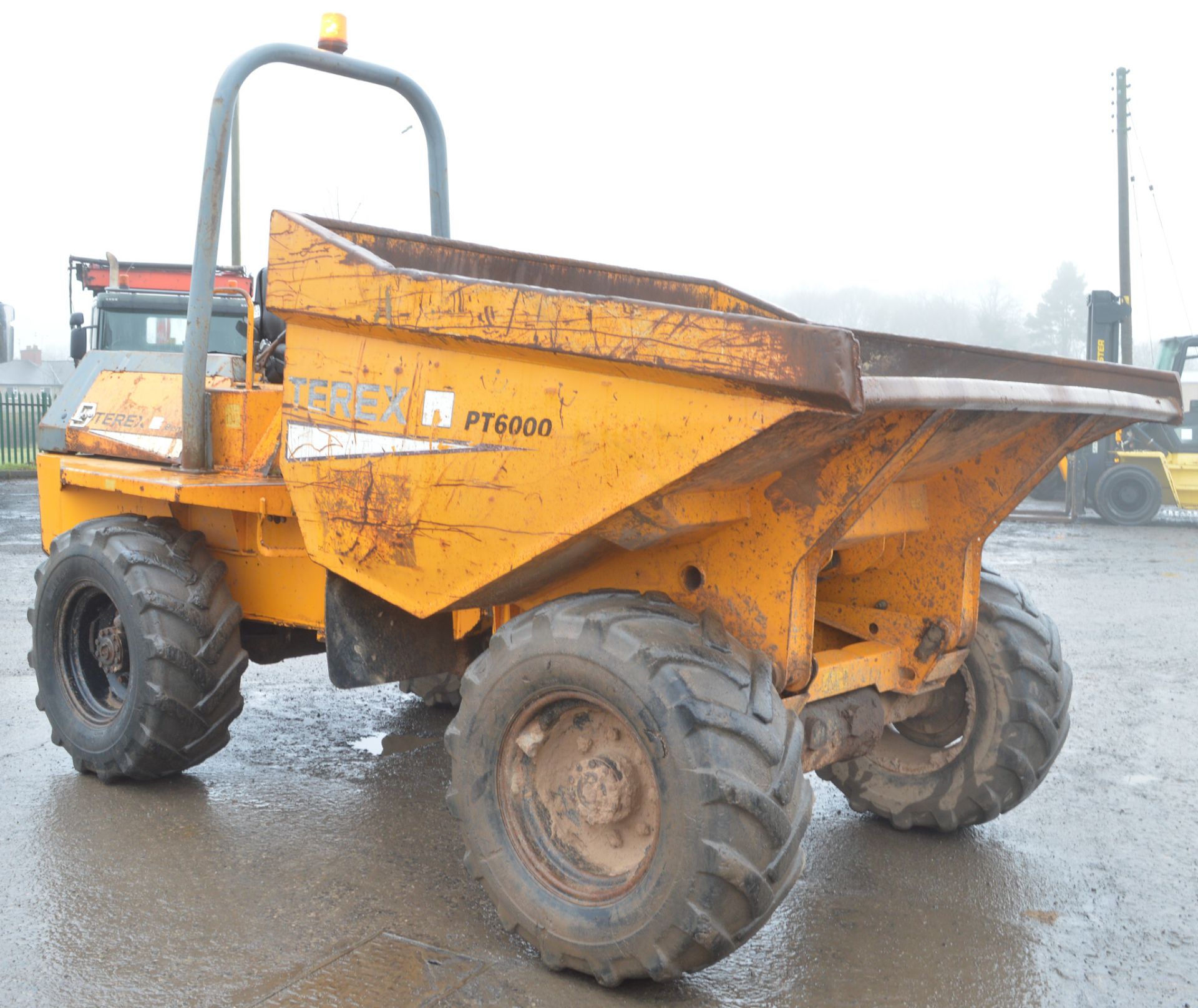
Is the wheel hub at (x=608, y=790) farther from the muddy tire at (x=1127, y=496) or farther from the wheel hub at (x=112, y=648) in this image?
the muddy tire at (x=1127, y=496)

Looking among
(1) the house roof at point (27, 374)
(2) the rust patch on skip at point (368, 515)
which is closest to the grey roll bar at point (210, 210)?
(2) the rust patch on skip at point (368, 515)

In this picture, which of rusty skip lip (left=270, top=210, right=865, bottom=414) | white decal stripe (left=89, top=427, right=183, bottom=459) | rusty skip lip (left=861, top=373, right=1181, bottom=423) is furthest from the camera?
white decal stripe (left=89, top=427, right=183, bottom=459)

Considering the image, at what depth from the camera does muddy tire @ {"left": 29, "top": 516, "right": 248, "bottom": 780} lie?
13.3 feet

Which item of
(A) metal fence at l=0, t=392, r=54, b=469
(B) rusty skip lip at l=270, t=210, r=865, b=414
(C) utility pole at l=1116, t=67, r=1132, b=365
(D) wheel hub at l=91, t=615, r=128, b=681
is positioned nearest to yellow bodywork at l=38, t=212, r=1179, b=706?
(B) rusty skip lip at l=270, t=210, r=865, b=414

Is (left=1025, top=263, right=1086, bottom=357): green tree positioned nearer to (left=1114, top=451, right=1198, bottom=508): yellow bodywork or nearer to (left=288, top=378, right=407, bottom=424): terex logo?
(left=1114, top=451, right=1198, bottom=508): yellow bodywork

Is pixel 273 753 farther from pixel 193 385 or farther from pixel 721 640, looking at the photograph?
pixel 721 640

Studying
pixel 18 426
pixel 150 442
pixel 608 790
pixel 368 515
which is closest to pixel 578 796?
pixel 608 790

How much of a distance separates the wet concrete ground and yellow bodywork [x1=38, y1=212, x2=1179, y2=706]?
2.22 ft

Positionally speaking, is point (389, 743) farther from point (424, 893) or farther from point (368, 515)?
point (368, 515)

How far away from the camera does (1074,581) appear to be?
9969mm

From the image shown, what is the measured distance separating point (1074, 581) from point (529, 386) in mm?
8321

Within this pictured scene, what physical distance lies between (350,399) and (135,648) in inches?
56.0

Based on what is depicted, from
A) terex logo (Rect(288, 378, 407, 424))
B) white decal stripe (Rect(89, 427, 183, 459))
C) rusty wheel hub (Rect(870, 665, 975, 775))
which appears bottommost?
rusty wheel hub (Rect(870, 665, 975, 775))

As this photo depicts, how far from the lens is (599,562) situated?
3170 mm
